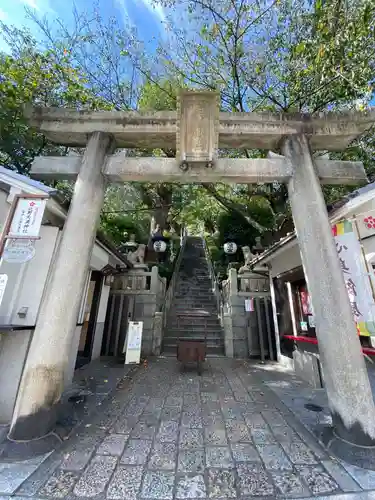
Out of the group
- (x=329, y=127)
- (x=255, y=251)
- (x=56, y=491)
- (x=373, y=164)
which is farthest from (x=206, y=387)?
(x=373, y=164)

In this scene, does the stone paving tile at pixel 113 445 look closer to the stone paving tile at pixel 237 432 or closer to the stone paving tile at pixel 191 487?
the stone paving tile at pixel 191 487

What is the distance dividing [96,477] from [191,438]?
143cm

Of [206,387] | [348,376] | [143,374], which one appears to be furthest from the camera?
[143,374]

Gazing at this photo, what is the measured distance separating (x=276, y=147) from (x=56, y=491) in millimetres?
6583

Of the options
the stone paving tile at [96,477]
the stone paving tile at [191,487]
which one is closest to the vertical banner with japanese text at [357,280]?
the stone paving tile at [191,487]

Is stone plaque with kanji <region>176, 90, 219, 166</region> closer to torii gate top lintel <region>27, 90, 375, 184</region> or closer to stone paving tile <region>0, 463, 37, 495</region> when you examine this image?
torii gate top lintel <region>27, 90, 375, 184</region>

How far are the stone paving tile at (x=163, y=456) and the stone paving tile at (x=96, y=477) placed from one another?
0.49 metres

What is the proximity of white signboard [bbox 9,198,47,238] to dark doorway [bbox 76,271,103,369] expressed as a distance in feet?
16.5

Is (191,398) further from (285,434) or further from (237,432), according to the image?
(285,434)

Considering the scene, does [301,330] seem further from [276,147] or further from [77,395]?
[77,395]

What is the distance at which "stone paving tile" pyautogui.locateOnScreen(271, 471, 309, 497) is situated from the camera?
2.38m

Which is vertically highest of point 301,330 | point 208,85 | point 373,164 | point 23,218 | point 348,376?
point 208,85

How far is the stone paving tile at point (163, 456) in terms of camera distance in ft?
9.05

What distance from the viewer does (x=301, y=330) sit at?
7105 mm
